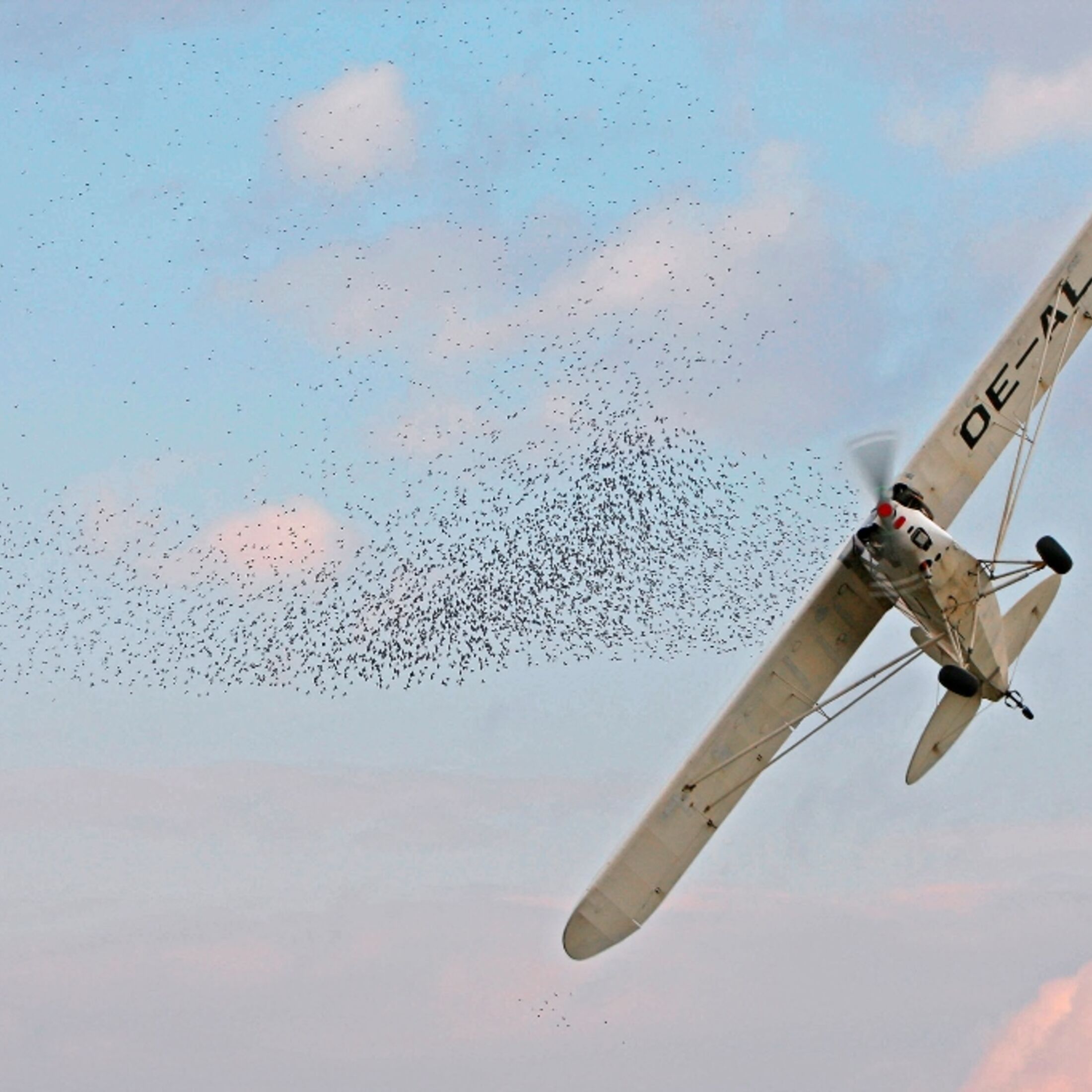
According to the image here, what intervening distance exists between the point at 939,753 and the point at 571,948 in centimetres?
823

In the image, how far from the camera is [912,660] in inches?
1681

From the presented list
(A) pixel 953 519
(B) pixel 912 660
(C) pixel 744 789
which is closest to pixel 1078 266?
(A) pixel 953 519

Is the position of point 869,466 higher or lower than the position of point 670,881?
higher

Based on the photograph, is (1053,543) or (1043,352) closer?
(1053,543)

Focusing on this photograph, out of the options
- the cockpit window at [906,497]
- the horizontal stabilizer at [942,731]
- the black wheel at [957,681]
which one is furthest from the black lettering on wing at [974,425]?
the black wheel at [957,681]

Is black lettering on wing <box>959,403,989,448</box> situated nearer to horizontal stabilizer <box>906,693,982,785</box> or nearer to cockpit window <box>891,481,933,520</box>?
cockpit window <box>891,481,933,520</box>

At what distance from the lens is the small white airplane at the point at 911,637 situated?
42.5 meters

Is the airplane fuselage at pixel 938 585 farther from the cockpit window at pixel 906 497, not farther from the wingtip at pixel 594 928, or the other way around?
the wingtip at pixel 594 928

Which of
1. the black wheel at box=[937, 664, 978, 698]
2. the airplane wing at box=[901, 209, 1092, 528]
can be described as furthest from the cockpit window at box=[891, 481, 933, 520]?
the black wheel at box=[937, 664, 978, 698]

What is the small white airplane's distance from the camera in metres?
42.5

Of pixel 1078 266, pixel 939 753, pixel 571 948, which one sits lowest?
pixel 571 948

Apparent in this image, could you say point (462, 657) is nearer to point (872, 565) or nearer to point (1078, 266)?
point (872, 565)

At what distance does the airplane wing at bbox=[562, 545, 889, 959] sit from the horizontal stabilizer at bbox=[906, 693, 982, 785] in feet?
8.54

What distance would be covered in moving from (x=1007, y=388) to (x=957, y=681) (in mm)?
7297
